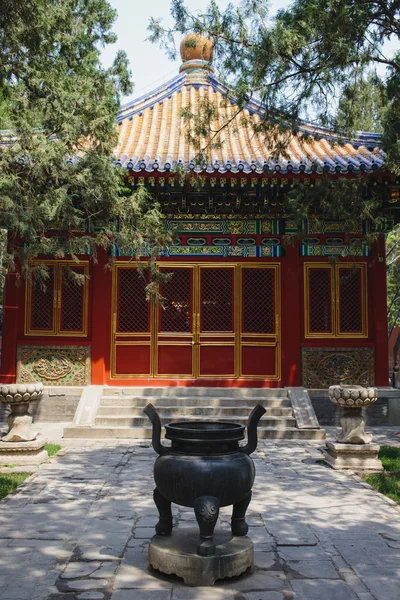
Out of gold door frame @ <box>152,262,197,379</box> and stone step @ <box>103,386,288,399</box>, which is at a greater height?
gold door frame @ <box>152,262,197,379</box>

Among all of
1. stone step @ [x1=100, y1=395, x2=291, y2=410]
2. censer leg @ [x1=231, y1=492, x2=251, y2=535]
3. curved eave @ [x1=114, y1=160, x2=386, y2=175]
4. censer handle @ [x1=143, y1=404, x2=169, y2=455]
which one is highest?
curved eave @ [x1=114, y1=160, x2=386, y2=175]

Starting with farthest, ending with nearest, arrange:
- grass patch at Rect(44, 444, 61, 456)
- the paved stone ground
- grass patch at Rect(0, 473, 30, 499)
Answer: grass patch at Rect(44, 444, 61, 456), grass patch at Rect(0, 473, 30, 499), the paved stone ground

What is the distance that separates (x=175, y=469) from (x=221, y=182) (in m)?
6.45

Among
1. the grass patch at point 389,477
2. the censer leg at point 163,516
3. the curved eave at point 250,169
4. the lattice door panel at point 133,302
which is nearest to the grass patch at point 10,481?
the censer leg at point 163,516

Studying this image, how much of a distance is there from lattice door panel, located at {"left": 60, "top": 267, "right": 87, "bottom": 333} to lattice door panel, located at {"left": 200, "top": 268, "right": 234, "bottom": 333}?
2096 millimetres

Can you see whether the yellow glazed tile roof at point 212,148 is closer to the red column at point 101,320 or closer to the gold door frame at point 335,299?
the gold door frame at point 335,299

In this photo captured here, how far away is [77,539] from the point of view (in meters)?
4.12

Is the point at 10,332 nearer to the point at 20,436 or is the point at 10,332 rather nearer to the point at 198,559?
the point at 20,436

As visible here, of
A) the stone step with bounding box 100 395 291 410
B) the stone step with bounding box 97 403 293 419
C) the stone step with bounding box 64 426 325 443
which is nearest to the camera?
the stone step with bounding box 64 426 325 443

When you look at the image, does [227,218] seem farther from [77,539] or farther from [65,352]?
[77,539]

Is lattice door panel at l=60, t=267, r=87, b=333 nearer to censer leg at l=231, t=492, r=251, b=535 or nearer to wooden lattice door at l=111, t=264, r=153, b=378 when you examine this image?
wooden lattice door at l=111, t=264, r=153, b=378

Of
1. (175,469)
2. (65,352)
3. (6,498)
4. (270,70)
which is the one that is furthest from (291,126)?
(65,352)

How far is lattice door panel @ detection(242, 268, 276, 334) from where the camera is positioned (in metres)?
10.2

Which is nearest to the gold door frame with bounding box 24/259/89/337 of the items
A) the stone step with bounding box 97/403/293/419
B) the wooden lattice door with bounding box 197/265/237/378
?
the stone step with bounding box 97/403/293/419
